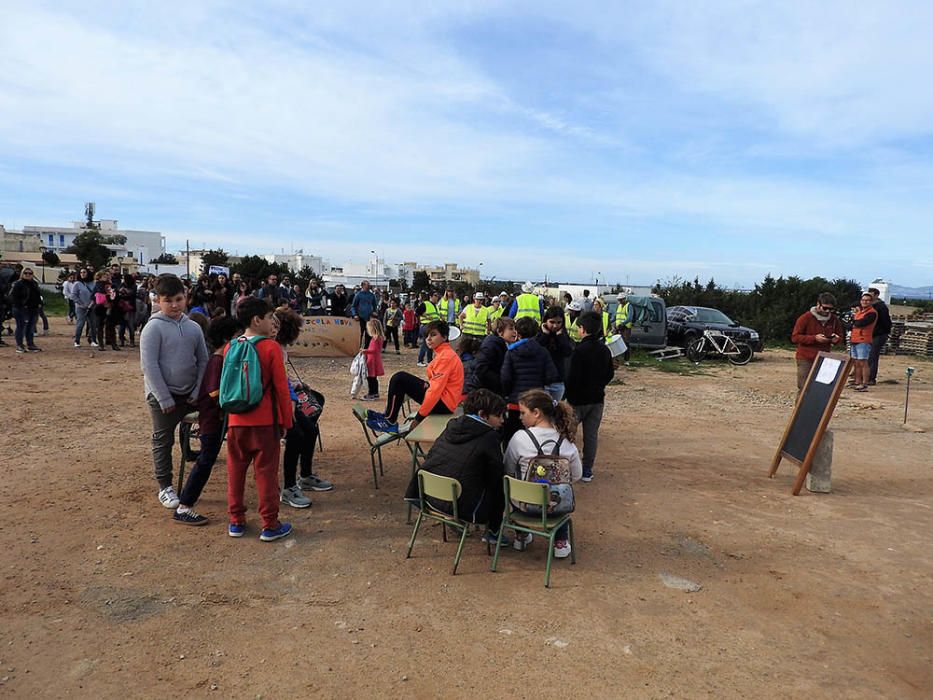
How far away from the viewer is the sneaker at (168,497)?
4.93 meters

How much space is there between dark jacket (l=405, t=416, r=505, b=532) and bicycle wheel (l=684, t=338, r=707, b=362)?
12929mm

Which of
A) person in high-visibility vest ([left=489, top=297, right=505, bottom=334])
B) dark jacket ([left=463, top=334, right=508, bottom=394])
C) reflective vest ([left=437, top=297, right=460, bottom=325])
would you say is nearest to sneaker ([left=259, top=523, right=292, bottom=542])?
dark jacket ([left=463, top=334, right=508, bottom=394])

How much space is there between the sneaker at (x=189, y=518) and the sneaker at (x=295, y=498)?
649 millimetres

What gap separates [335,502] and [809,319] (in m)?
7.23

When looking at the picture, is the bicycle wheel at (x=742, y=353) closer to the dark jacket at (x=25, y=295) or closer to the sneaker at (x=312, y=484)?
the sneaker at (x=312, y=484)

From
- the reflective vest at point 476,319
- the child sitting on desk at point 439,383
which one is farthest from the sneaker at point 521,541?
the reflective vest at point 476,319

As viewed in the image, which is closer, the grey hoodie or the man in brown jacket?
the grey hoodie

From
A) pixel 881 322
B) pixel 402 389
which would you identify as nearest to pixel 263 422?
pixel 402 389

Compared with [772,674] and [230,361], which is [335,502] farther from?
[772,674]

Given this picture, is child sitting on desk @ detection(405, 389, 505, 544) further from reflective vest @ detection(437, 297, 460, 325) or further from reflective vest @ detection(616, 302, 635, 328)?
reflective vest @ detection(437, 297, 460, 325)

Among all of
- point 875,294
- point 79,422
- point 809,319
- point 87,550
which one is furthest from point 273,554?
point 875,294

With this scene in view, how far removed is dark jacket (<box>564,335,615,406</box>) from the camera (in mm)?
5863

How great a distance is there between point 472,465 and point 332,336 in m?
10.5

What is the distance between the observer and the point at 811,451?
5.82 meters
